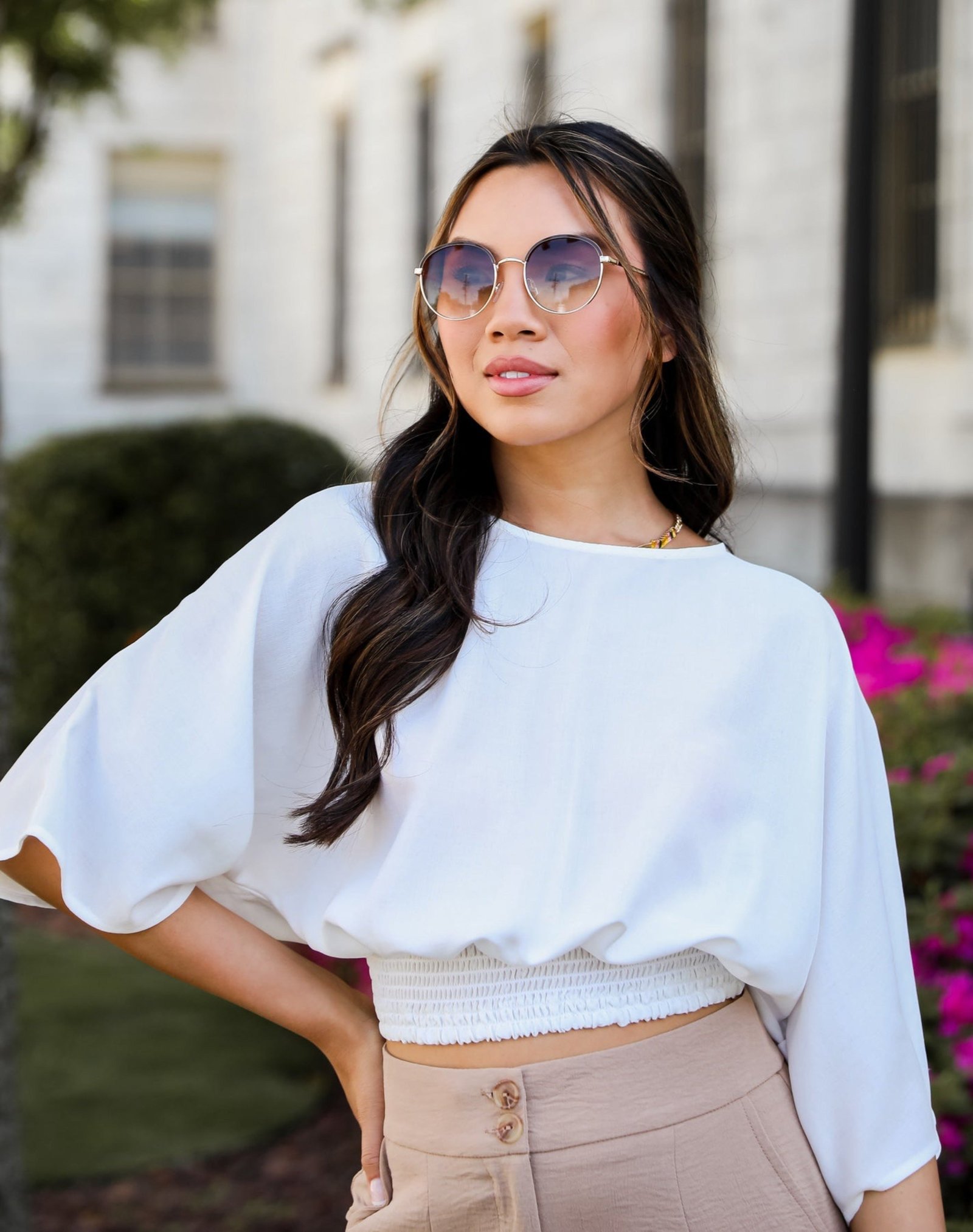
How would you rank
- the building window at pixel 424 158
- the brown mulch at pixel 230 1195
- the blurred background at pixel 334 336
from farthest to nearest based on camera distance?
the building window at pixel 424 158, the blurred background at pixel 334 336, the brown mulch at pixel 230 1195

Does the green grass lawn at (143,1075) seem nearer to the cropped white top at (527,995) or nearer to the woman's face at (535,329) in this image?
the cropped white top at (527,995)

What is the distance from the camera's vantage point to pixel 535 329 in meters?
1.54

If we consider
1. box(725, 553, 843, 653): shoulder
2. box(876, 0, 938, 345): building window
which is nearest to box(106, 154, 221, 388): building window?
box(876, 0, 938, 345): building window

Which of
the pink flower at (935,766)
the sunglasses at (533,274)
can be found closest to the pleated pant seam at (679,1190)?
the sunglasses at (533,274)

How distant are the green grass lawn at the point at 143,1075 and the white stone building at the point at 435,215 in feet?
6.51

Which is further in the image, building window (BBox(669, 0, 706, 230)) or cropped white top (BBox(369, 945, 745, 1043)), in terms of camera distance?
building window (BBox(669, 0, 706, 230))

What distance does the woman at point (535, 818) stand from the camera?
4.77 ft

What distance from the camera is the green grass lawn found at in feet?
13.5

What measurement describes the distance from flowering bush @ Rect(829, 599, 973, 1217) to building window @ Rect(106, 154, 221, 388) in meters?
14.5

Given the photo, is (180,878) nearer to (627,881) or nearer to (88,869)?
(88,869)

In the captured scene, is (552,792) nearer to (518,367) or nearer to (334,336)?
(518,367)

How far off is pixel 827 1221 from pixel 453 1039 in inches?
17.1

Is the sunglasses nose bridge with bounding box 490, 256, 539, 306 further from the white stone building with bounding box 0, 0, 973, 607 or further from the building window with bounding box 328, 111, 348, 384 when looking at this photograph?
the building window with bounding box 328, 111, 348, 384

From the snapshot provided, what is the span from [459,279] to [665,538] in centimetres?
36
